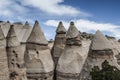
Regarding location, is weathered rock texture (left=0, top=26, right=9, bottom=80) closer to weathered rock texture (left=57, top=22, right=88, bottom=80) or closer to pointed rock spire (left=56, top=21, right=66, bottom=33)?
weathered rock texture (left=57, top=22, right=88, bottom=80)

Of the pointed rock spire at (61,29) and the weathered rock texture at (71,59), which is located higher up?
the pointed rock spire at (61,29)

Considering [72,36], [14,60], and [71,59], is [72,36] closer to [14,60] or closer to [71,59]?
[71,59]

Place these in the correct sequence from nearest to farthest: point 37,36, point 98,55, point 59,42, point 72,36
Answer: point 98,55 < point 37,36 < point 72,36 < point 59,42

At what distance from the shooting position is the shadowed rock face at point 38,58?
78.7 feet

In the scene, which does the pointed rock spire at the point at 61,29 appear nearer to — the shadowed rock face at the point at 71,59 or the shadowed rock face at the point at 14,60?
the shadowed rock face at the point at 71,59

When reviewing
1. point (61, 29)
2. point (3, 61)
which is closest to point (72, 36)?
point (61, 29)

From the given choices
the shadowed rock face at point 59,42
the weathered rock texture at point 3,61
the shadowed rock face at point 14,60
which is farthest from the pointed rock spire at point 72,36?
the weathered rock texture at point 3,61

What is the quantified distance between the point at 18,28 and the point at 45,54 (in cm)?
2137

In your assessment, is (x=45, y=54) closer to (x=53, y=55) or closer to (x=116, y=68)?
(x=53, y=55)

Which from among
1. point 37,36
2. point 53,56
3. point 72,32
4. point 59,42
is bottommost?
point 53,56

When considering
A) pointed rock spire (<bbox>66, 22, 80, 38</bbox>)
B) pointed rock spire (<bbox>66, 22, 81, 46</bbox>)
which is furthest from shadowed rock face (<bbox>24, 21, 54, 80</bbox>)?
pointed rock spire (<bbox>66, 22, 80, 38</bbox>)

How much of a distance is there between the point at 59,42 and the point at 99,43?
682 centimetres

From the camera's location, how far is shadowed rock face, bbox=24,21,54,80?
24.0 meters

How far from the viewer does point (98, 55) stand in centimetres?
2041
